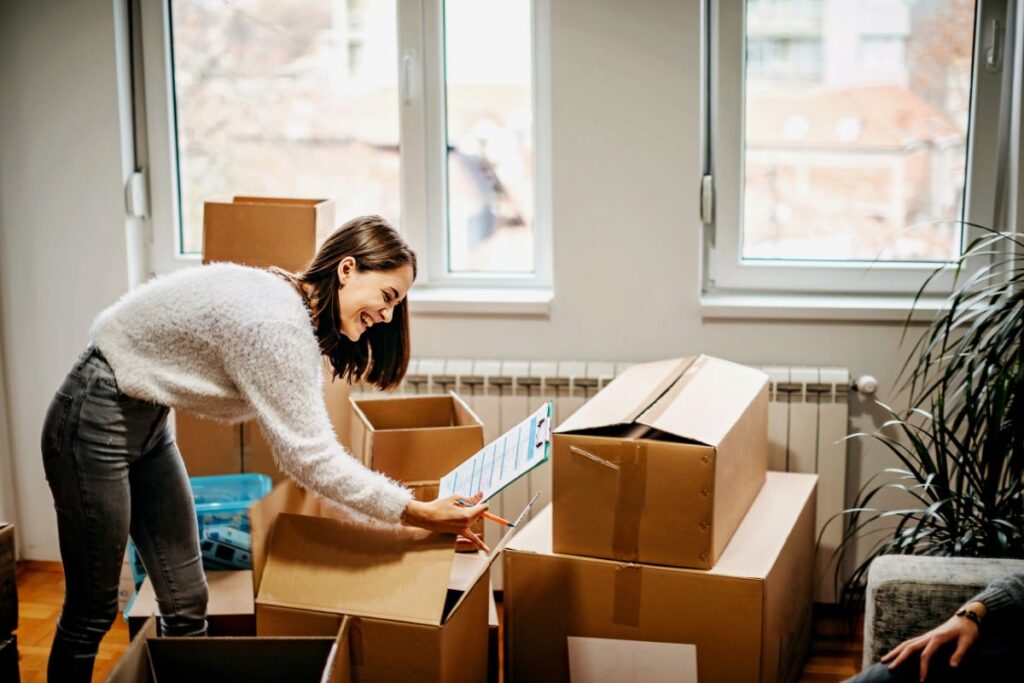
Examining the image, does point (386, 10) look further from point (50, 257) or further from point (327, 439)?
point (327, 439)

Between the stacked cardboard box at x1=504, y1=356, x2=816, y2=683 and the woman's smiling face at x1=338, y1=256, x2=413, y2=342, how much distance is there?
0.50 meters

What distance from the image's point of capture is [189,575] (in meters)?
2.15

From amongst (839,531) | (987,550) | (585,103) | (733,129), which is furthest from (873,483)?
(585,103)

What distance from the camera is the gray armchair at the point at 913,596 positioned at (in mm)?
1991

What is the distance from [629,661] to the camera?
93.2 inches

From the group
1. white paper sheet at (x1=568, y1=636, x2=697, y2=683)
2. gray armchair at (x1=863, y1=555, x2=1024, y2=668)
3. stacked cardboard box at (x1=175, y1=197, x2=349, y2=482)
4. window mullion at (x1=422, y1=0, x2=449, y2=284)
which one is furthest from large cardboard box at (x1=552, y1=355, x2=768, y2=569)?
window mullion at (x1=422, y1=0, x2=449, y2=284)

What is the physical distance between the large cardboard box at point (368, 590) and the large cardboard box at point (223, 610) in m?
0.44

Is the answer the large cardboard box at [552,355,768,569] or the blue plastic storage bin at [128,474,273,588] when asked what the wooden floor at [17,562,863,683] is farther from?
the large cardboard box at [552,355,768,569]

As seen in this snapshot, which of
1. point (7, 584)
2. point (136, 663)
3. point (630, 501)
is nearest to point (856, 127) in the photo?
point (630, 501)

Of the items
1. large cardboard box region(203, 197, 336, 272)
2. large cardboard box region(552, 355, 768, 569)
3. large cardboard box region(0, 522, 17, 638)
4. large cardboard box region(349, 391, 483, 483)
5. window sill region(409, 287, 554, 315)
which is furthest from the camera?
window sill region(409, 287, 554, 315)

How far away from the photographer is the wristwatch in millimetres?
1870

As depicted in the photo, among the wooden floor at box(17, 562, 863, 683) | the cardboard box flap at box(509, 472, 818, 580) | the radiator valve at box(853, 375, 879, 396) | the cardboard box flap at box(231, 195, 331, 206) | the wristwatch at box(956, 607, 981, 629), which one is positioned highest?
the cardboard box flap at box(231, 195, 331, 206)

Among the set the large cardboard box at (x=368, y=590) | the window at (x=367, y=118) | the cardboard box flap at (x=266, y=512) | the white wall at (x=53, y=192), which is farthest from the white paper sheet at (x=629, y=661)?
the white wall at (x=53, y=192)

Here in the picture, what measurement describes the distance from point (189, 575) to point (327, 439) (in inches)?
19.4
